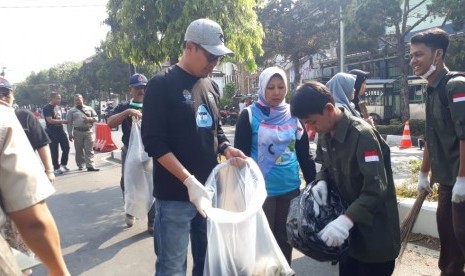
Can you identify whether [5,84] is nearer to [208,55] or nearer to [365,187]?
[208,55]

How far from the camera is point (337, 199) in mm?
2109

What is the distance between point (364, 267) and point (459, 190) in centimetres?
90

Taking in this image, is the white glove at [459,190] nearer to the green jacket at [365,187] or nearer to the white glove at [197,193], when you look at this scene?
the green jacket at [365,187]

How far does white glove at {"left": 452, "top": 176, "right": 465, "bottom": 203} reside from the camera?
2537mm

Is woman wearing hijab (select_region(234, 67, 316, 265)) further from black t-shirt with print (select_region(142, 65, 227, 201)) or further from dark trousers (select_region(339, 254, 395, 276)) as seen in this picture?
dark trousers (select_region(339, 254, 395, 276))

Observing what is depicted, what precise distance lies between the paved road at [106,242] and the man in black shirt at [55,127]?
1830mm

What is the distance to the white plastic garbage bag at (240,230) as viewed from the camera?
2.04 meters

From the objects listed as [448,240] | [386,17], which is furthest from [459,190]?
[386,17]

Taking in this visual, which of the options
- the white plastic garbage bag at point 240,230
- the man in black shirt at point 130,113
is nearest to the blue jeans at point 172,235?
the white plastic garbage bag at point 240,230

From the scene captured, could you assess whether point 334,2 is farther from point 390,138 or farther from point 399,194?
point 399,194

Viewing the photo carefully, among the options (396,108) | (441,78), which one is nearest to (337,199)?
(441,78)

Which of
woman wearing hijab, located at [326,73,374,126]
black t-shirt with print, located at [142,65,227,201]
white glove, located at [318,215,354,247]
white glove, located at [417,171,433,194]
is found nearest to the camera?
white glove, located at [318,215,354,247]

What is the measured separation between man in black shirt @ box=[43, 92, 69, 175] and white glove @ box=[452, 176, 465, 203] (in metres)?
7.79

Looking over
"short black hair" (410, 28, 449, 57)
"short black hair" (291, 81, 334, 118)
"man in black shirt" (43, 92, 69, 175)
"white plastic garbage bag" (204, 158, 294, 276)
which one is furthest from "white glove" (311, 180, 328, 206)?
"man in black shirt" (43, 92, 69, 175)
